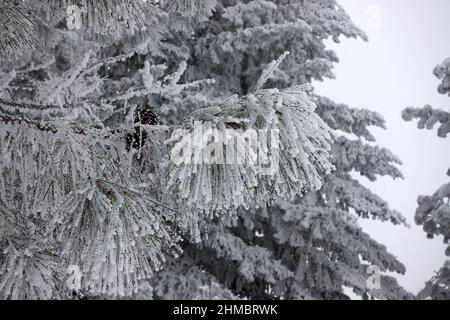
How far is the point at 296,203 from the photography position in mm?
8562

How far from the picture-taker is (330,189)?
8.20m

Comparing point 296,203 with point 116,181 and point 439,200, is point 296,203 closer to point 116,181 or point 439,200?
point 439,200

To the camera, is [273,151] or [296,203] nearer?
[273,151]

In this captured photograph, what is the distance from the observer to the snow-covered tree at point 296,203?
7.64 meters

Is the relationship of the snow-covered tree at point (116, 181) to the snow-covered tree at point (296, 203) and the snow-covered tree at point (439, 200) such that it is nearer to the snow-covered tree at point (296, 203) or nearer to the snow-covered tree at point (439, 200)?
the snow-covered tree at point (296, 203)

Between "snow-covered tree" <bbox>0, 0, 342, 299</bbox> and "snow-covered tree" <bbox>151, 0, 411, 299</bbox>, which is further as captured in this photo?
"snow-covered tree" <bbox>151, 0, 411, 299</bbox>

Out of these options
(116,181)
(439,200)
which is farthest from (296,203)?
(116,181)

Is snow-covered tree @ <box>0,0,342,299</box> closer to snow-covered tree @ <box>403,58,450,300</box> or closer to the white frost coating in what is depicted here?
the white frost coating

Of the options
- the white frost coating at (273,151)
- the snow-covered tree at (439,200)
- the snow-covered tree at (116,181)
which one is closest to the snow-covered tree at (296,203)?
the snow-covered tree at (439,200)

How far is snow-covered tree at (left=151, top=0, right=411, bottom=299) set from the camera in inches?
301

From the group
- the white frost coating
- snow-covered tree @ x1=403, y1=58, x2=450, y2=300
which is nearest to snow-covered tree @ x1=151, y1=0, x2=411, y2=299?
snow-covered tree @ x1=403, y1=58, x2=450, y2=300

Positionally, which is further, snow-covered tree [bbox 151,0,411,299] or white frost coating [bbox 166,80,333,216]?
snow-covered tree [bbox 151,0,411,299]

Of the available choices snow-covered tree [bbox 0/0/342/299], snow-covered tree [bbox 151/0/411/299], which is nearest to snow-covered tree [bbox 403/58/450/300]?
snow-covered tree [bbox 151/0/411/299]

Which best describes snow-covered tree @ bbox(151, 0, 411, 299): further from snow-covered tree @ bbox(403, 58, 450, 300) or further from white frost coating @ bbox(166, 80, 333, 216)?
white frost coating @ bbox(166, 80, 333, 216)
